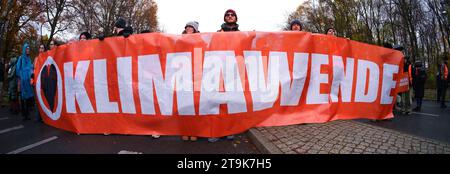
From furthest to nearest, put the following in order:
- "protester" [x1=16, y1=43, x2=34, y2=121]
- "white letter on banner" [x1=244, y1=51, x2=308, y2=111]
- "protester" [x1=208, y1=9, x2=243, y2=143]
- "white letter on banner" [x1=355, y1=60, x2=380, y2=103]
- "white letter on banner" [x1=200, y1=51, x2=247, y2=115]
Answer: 1. "protester" [x1=16, y1=43, x2=34, y2=121]
2. "white letter on banner" [x1=355, y1=60, x2=380, y2=103]
3. "protester" [x1=208, y1=9, x2=243, y2=143]
4. "white letter on banner" [x1=244, y1=51, x2=308, y2=111]
5. "white letter on banner" [x1=200, y1=51, x2=247, y2=115]

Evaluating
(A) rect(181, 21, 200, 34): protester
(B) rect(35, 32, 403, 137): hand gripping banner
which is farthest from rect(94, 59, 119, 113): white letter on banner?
(A) rect(181, 21, 200, 34): protester

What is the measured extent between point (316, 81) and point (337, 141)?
1.30 m

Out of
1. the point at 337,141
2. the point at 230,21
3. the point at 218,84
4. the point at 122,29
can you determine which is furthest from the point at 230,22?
the point at 337,141

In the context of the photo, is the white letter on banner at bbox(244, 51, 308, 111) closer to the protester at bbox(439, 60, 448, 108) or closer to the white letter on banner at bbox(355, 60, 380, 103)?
the white letter on banner at bbox(355, 60, 380, 103)

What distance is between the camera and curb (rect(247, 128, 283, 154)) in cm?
346

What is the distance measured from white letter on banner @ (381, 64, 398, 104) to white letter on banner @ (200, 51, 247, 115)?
331 centimetres

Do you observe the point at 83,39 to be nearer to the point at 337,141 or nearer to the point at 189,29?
the point at 189,29

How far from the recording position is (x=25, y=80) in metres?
6.46

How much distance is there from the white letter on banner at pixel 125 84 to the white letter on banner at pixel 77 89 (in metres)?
0.69

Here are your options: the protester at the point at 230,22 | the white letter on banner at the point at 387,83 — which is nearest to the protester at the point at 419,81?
the white letter on banner at the point at 387,83

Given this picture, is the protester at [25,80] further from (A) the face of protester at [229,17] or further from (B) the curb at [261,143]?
(B) the curb at [261,143]

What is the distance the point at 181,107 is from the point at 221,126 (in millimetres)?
748

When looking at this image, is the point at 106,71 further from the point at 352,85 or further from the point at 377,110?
the point at 377,110
